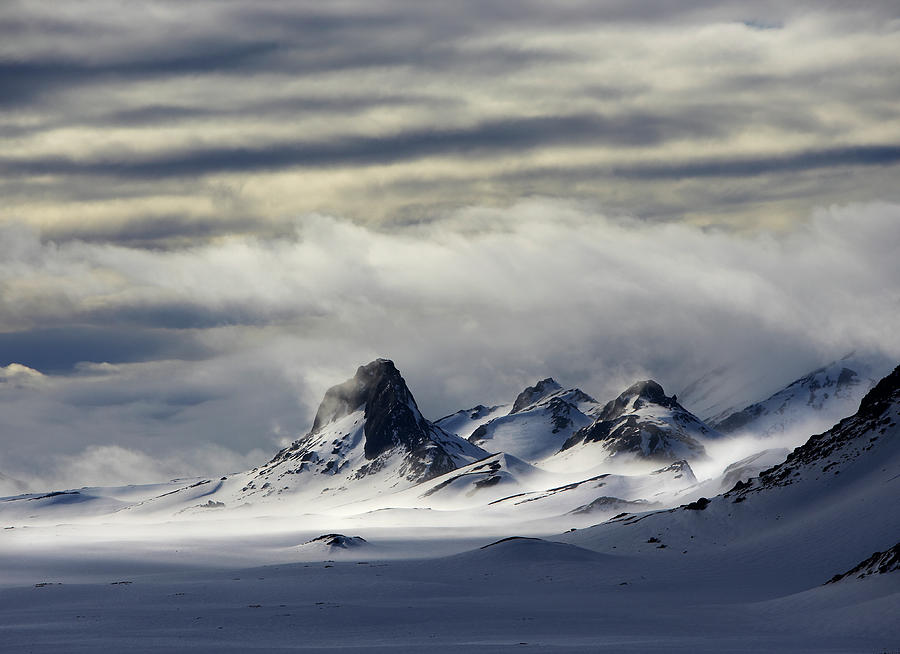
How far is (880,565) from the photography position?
66938 mm

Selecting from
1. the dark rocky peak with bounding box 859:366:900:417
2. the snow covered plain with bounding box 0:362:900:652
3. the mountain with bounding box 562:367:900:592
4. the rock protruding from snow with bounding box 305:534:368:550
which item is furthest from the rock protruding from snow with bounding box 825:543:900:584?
the rock protruding from snow with bounding box 305:534:368:550

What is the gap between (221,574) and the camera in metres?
109

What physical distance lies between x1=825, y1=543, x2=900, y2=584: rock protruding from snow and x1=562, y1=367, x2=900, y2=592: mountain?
13.1 meters

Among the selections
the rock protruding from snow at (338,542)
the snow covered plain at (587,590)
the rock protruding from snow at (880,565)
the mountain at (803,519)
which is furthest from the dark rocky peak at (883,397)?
the rock protruding from snow at (338,542)

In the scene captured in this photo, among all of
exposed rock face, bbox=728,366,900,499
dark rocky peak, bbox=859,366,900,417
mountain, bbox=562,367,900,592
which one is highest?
dark rocky peak, bbox=859,366,900,417

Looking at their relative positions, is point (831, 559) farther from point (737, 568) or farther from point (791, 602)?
point (791, 602)

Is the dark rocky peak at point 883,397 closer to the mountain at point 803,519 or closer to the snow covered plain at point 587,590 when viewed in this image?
the mountain at point 803,519

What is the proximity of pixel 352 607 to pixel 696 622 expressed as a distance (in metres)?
22.3

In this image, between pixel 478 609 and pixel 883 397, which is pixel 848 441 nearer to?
pixel 883 397

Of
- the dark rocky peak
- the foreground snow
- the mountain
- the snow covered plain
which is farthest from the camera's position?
the dark rocky peak

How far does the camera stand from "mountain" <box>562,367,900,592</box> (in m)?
92.8

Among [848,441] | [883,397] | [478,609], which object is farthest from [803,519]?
[478,609]

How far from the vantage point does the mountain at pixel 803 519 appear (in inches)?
3654

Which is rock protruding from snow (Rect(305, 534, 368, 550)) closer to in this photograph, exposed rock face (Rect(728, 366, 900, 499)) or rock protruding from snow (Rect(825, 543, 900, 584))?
exposed rock face (Rect(728, 366, 900, 499))
